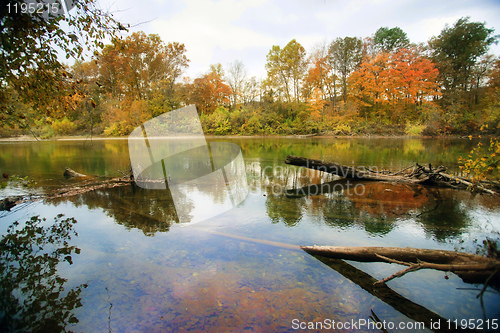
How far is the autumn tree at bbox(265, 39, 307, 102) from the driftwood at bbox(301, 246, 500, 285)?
113 ft

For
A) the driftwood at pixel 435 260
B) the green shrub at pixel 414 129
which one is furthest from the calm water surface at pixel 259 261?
the green shrub at pixel 414 129

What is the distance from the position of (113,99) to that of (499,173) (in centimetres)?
3187

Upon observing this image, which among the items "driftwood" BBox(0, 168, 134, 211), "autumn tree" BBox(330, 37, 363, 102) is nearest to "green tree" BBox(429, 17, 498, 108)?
"autumn tree" BBox(330, 37, 363, 102)

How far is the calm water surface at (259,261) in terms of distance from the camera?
8.20 feet

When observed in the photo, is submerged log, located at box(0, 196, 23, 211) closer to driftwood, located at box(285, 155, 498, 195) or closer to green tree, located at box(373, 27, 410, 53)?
driftwood, located at box(285, 155, 498, 195)

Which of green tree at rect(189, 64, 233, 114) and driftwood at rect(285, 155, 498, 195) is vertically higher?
green tree at rect(189, 64, 233, 114)

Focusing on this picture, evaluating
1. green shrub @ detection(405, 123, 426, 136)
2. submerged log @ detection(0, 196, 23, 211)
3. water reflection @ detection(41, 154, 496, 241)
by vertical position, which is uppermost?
green shrub @ detection(405, 123, 426, 136)

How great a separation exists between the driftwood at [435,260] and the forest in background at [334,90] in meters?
19.1

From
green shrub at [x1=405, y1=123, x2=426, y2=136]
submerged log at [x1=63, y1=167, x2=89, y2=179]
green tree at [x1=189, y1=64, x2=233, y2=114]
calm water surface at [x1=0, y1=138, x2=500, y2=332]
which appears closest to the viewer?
calm water surface at [x1=0, y1=138, x2=500, y2=332]

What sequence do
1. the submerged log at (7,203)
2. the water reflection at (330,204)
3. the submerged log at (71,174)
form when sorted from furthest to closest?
the submerged log at (71,174), the submerged log at (7,203), the water reflection at (330,204)

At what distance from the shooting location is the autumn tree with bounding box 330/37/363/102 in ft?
112

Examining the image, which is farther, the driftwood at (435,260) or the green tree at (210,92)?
the green tree at (210,92)

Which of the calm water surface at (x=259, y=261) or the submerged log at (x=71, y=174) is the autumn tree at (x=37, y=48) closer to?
the calm water surface at (x=259, y=261)

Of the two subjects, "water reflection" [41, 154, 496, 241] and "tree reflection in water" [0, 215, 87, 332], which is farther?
"water reflection" [41, 154, 496, 241]
